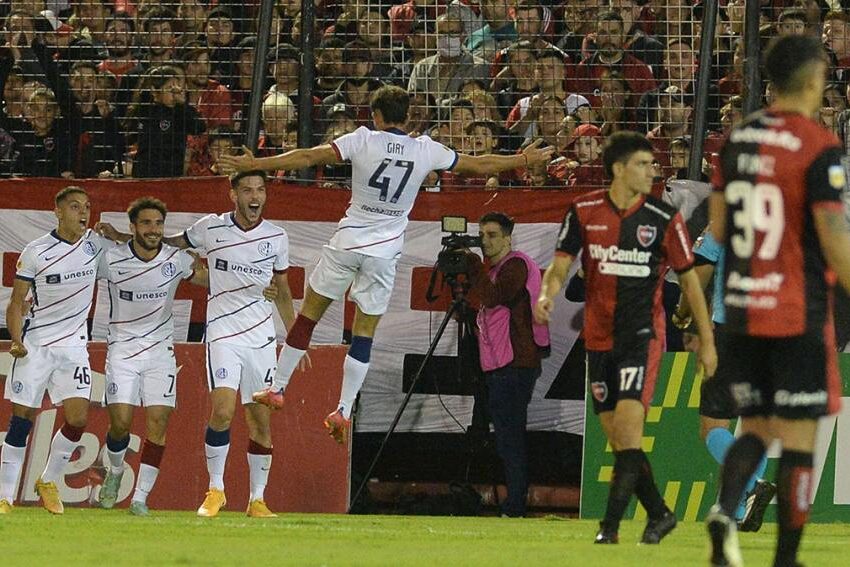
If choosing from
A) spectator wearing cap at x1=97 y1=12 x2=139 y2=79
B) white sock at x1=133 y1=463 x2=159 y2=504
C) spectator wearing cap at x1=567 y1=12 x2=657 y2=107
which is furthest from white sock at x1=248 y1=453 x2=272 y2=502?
spectator wearing cap at x1=567 y1=12 x2=657 y2=107

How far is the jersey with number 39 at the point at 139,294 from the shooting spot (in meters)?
12.6

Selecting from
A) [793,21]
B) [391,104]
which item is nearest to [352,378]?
[391,104]

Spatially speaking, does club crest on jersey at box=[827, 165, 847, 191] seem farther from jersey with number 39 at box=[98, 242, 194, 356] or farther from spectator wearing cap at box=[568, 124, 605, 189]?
jersey with number 39 at box=[98, 242, 194, 356]

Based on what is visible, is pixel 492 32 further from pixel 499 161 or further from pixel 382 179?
pixel 382 179

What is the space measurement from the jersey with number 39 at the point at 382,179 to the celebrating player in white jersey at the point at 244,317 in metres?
1.20

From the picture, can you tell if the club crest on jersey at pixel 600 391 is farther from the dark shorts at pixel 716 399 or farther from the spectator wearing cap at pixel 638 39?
the spectator wearing cap at pixel 638 39

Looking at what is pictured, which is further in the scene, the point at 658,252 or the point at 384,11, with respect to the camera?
the point at 384,11

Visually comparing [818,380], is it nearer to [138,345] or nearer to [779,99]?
[779,99]

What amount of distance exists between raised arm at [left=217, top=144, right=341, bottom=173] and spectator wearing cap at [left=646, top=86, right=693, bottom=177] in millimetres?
3694

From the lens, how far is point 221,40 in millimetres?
13914

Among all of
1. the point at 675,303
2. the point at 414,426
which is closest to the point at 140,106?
the point at 414,426

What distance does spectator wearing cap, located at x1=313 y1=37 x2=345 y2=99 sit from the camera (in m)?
13.7

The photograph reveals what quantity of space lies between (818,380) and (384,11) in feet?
28.7

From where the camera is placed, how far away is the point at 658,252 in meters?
8.50
